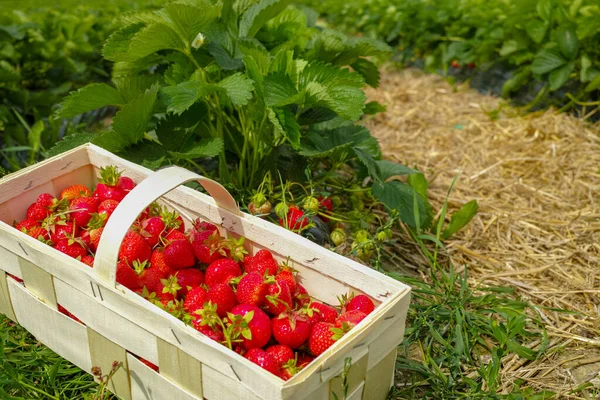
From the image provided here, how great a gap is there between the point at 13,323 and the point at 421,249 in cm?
122

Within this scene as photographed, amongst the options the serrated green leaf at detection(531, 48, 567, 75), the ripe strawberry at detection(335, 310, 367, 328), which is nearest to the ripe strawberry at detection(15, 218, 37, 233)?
the ripe strawberry at detection(335, 310, 367, 328)

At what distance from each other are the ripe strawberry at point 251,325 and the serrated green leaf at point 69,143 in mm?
917

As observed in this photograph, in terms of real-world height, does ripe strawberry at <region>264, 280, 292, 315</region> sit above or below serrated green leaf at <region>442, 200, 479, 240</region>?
above

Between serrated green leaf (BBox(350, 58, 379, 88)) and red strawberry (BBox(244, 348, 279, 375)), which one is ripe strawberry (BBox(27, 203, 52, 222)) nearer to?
red strawberry (BBox(244, 348, 279, 375))

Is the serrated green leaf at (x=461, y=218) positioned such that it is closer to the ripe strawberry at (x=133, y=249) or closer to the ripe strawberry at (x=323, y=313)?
the ripe strawberry at (x=323, y=313)

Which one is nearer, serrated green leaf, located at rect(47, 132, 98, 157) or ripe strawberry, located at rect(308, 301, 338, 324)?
ripe strawberry, located at rect(308, 301, 338, 324)

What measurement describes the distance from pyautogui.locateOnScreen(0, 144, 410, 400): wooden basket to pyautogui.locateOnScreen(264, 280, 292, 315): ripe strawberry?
0.10 meters

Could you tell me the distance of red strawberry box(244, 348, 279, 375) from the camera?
1.21 m

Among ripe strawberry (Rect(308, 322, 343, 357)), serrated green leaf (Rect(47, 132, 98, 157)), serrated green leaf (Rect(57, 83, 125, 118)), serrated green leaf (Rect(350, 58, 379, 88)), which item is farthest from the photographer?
serrated green leaf (Rect(350, 58, 379, 88))

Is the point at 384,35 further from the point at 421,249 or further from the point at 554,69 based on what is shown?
the point at 421,249

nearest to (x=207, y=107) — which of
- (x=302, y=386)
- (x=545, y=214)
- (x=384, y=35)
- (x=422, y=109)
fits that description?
(x=302, y=386)

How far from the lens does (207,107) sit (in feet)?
6.38

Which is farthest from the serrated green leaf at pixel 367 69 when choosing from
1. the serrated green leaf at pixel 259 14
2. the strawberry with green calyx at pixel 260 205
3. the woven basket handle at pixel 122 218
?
the woven basket handle at pixel 122 218

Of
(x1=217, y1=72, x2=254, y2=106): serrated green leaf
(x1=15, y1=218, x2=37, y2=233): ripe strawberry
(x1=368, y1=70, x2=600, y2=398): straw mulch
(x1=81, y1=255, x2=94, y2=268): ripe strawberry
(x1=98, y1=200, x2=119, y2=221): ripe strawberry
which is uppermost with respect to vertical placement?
(x1=217, y1=72, x2=254, y2=106): serrated green leaf
